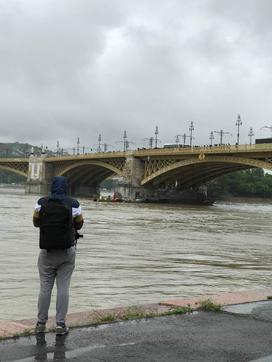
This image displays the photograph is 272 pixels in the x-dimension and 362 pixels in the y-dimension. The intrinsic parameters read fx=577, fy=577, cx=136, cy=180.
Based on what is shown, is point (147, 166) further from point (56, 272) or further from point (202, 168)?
point (56, 272)

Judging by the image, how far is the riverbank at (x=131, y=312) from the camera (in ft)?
22.9

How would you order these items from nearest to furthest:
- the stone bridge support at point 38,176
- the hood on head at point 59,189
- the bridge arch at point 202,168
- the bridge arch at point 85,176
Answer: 1. the hood on head at point 59,189
2. the bridge arch at point 202,168
3. the bridge arch at point 85,176
4. the stone bridge support at point 38,176

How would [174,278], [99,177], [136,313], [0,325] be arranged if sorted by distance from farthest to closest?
[99,177] < [174,278] < [136,313] < [0,325]

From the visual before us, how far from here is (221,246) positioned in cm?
2667

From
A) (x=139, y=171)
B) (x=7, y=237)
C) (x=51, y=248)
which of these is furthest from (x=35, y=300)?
(x=139, y=171)

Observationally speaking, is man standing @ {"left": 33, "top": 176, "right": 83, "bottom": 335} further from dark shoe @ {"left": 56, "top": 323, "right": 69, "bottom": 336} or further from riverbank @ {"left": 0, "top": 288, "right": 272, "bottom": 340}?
riverbank @ {"left": 0, "top": 288, "right": 272, "bottom": 340}

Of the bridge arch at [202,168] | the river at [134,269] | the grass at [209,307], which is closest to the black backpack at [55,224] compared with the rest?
the grass at [209,307]

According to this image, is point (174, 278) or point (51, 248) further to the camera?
point (174, 278)

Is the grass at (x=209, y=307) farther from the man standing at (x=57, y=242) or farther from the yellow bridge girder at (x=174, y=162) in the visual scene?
the yellow bridge girder at (x=174, y=162)

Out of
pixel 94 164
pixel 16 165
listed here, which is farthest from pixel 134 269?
pixel 16 165

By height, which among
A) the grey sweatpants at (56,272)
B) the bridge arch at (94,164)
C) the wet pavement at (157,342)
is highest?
the bridge arch at (94,164)

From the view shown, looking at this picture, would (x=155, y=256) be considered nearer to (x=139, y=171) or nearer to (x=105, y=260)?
(x=105, y=260)

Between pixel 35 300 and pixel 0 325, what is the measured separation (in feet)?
14.5

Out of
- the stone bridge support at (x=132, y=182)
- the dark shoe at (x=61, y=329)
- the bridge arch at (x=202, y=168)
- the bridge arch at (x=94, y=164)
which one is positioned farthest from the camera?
the bridge arch at (x=94, y=164)
